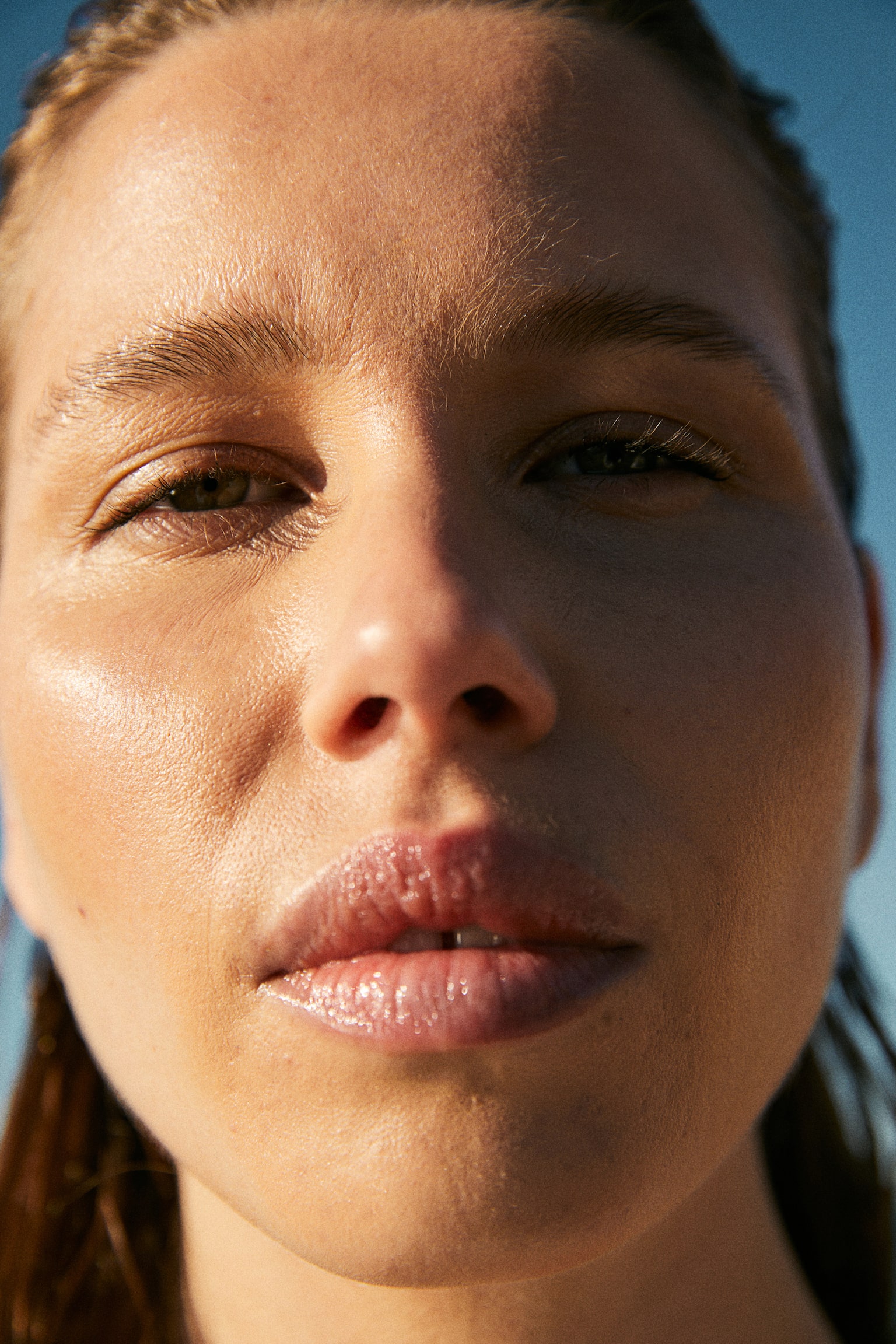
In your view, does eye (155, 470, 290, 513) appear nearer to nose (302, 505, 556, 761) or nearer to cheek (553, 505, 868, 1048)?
nose (302, 505, 556, 761)

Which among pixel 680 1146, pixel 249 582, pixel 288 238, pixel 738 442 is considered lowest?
pixel 680 1146

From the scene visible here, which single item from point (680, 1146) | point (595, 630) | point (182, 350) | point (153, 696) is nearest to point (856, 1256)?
point (680, 1146)

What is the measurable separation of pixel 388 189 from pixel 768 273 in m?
0.68

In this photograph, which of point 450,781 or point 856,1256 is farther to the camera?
point 856,1256

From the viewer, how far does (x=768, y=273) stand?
1.67m

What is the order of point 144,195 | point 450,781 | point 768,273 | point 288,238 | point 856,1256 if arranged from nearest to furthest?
point 450,781 < point 288,238 < point 144,195 < point 768,273 < point 856,1256

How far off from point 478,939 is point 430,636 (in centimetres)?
37

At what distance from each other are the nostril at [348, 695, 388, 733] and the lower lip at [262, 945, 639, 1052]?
0.27 m

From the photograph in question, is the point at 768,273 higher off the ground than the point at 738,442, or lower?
higher

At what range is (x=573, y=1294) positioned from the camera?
1377 millimetres

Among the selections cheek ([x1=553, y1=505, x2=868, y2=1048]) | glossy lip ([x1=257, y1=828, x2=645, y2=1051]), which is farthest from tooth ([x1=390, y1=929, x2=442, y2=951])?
cheek ([x1=553, y1=505, x2=868, y2=1048])

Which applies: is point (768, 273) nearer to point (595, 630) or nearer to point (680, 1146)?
point (595, 630)

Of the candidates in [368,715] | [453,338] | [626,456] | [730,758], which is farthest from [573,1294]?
[453,338]

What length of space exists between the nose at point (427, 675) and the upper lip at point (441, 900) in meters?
0.11
